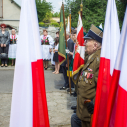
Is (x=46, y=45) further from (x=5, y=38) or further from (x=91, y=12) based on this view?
(x=91, y=12)

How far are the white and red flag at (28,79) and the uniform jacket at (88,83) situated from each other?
0.98 meters

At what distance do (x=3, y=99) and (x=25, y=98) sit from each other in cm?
396

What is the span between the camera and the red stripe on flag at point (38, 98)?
61.6 inches

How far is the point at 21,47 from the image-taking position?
1.53 metres

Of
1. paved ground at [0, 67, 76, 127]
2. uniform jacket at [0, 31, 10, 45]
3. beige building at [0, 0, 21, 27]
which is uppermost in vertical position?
beige building at [0, 0, 21, 27]

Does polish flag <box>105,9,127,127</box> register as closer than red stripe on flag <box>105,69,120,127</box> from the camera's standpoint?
Yes

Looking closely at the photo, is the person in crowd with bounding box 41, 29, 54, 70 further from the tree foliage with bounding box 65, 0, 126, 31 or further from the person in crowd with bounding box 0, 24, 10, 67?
the tree foliage with bounding box 65, 0, 126, 31

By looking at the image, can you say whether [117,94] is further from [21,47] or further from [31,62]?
[21,47]

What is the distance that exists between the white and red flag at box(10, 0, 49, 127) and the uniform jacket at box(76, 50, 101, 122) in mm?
976

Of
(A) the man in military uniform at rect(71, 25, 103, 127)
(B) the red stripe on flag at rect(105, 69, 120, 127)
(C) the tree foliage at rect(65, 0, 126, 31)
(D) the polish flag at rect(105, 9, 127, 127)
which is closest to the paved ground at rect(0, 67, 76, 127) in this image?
(A) the man in military uniform at rect(71, 25, 103, 127)

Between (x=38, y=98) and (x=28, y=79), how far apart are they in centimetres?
20

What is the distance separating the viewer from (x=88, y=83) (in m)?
2.56

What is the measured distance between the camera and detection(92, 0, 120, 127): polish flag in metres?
1.85

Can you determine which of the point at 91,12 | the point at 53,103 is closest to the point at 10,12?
the point at 91,12
